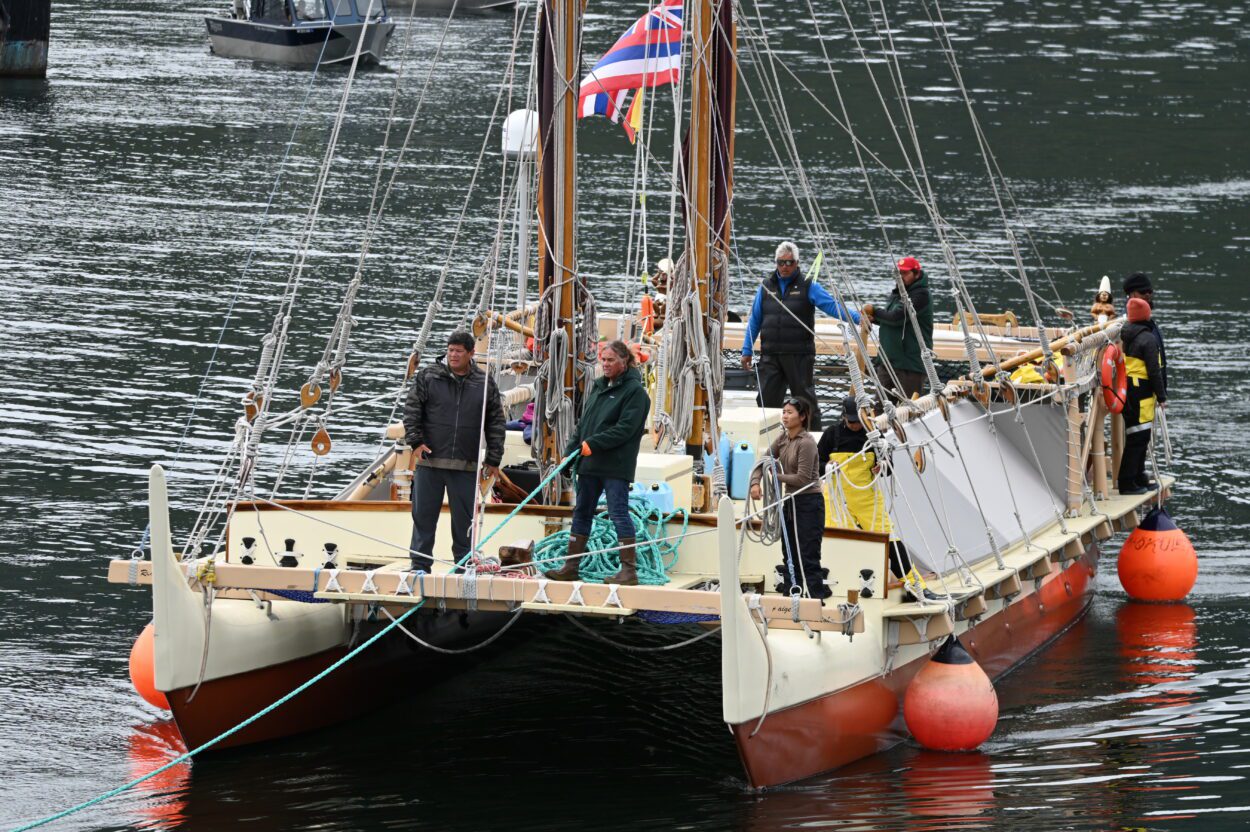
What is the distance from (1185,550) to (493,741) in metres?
7.66

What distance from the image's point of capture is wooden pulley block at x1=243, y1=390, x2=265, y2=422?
14.8 meters

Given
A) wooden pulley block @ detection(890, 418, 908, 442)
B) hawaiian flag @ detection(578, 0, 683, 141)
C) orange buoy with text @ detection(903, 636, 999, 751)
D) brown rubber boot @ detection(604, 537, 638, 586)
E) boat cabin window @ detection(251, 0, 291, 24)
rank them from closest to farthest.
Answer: brown rubber boot @ detection(604, 537, 638, 586)
orange buoy with text @ detection(903, 636, 999, 751)
wooden pulley block @ detection(890, 418, 908, 442)
hawaiian flag @ detection(578, 0, 683, 141)
boat cabin window @ detection(251, 0, 291, 24)

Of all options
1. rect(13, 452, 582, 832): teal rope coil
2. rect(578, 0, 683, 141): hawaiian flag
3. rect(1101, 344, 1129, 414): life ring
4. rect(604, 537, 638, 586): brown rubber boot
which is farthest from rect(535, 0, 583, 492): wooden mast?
rect(1101, 344, 1129, 414): life ring

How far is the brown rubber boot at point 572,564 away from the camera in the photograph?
14.2m

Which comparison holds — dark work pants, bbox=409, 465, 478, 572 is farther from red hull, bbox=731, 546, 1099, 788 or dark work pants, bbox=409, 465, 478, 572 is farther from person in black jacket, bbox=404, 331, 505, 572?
red hull, bbox=731, 546, 1099, 788

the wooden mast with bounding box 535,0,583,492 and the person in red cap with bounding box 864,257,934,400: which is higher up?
the wooden mast with bounding box 535,0,583,492

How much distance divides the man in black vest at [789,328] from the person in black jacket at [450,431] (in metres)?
4.62

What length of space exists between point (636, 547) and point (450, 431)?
159cm

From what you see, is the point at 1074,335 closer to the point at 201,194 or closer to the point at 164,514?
the point at 164,514

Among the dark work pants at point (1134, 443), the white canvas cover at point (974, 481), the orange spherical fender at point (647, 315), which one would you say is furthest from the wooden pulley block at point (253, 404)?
the dark work pants at point (1134, 443)

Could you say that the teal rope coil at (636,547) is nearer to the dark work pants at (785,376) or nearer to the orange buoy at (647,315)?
the dark work pants at (785,376)

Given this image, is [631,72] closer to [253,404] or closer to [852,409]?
[852,409]

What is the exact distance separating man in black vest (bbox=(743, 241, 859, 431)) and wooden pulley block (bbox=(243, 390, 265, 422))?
16.9 ft

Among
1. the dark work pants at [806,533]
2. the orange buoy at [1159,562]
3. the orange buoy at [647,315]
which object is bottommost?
the orange buoy at [1159,562]
